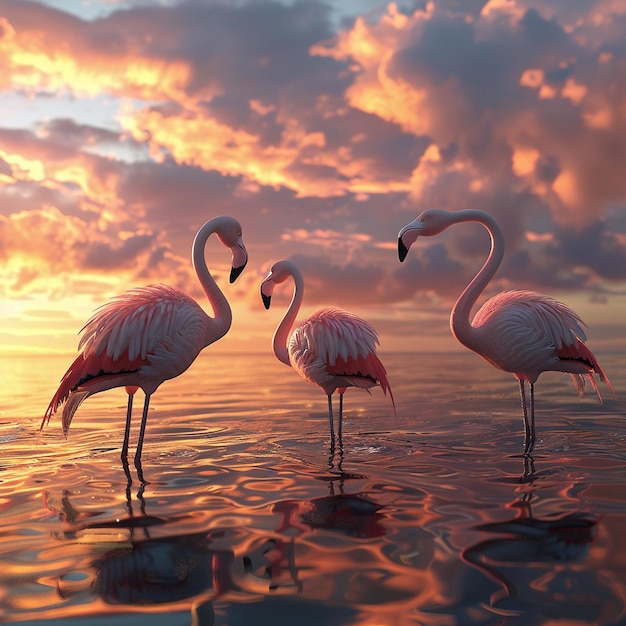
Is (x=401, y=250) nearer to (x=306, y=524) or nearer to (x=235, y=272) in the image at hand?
(x=235, y=272)

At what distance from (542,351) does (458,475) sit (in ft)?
6.01

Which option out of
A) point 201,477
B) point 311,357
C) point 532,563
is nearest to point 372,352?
point 311,357

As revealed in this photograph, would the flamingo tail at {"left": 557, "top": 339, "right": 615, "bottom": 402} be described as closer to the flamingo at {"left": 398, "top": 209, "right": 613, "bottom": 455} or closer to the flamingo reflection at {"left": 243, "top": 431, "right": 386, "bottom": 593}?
the flamingo at {"left": 398, "top": 209, "right": 613, "bottom": 455}

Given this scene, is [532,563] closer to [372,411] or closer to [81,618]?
[81,618]

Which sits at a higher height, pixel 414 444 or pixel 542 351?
pixel 542 351

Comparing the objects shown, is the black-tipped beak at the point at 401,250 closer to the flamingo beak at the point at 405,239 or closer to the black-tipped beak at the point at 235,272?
the flamingo beak at the point at 405,239

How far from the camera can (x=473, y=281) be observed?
6258 millimetres

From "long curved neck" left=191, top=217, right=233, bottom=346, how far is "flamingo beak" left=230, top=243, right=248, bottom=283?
0.72ft

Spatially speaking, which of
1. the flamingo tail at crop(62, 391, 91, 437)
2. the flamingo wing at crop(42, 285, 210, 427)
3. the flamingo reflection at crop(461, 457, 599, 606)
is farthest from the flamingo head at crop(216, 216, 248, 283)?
the flamingo reflection at crop(461, 457, 599, 606)

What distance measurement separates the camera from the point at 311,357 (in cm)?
620

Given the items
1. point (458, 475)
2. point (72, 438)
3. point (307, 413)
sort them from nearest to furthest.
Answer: point (458, 475)
point (72, 438)
point (307, 413)

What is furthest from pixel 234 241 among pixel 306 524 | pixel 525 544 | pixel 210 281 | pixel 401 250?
pixel 525 544

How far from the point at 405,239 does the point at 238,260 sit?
5.82ft

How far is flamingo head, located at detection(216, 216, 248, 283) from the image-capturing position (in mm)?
6395
